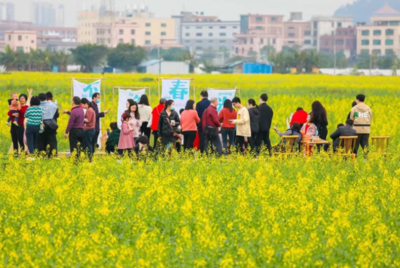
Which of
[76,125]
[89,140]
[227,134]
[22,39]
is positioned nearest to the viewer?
[76,125]

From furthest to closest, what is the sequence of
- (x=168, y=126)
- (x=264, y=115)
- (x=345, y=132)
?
(x=264, y=115) → (x=168, y=126) → (x=345, y=132)

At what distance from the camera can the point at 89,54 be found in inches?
3565

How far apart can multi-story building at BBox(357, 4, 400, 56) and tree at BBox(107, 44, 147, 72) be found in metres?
66.4

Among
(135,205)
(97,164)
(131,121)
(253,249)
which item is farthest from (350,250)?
Answer: (131,121)

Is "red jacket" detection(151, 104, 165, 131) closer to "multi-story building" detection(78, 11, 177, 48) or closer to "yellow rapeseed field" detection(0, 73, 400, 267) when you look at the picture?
"yellow rapeseed field" detection(0, 73, 400, 267)

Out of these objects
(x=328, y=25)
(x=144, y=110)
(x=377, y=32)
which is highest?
(x=328, y=25)

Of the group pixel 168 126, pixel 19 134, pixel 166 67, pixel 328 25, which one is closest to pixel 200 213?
pixel 168 126

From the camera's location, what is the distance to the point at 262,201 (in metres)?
10.8

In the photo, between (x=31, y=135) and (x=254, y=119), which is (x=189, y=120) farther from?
(x=31, y=135)

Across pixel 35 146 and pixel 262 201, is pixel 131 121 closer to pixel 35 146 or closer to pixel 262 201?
pixel 35 146

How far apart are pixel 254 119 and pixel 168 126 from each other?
1822 millimetres

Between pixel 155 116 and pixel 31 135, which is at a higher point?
pixel 155 116

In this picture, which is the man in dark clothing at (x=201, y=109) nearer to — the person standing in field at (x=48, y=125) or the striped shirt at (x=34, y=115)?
the person standing in field at (x=48, y=125)

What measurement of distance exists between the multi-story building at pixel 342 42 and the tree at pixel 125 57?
254 ft
